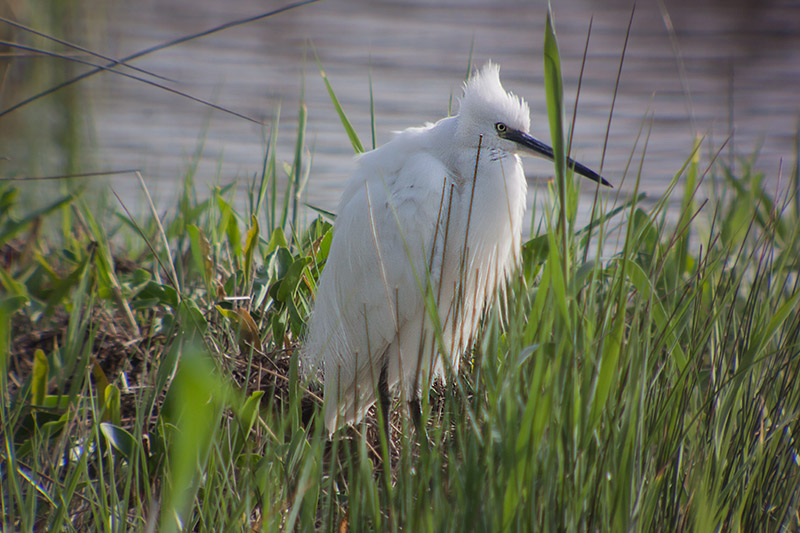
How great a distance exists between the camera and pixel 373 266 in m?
2.03

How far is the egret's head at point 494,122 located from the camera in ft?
6.21

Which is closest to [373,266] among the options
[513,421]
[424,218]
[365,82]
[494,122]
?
[424,218]

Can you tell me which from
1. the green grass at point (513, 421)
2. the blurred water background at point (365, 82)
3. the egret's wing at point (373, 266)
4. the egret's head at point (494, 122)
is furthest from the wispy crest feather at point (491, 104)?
the blurred water background at point (365, 82)

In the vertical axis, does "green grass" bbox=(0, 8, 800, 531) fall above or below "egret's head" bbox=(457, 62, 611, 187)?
below

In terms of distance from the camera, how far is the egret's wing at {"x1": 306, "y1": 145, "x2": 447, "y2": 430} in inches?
73.5

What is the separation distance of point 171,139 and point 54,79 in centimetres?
226

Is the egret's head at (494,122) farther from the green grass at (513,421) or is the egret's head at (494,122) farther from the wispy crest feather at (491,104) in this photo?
the green grass at (513,421)

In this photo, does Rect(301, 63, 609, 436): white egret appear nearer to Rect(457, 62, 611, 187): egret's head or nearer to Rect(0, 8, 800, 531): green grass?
Rect(457, 62, 611, 187): egret's head

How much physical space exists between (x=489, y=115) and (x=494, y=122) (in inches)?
0.9

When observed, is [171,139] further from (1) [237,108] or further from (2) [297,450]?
(2) [297,450]

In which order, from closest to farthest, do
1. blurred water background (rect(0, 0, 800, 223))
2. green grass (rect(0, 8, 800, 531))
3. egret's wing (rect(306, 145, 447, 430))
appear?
green grass (rect(0, 8, 800, 531)) < egret's wing (rect(306, 145, 447, 430)) < blurred water background (rect(0, 0, 800, 223))

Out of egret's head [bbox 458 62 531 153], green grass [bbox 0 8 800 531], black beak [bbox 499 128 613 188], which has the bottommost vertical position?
green grass [bbox 0 8 800 531]

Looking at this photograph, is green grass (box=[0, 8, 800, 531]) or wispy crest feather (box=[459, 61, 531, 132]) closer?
green grass (box=[0, 8, 800, 531])

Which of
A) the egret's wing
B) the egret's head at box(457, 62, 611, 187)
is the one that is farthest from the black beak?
the egret's wing
